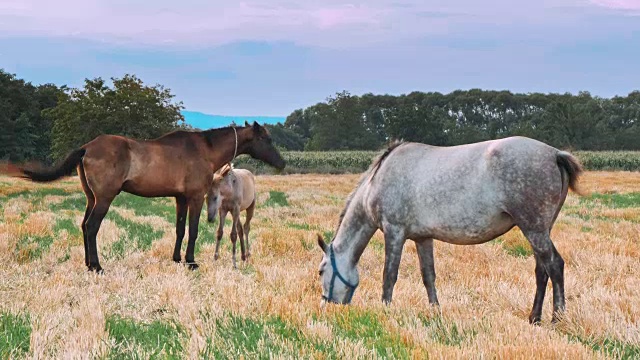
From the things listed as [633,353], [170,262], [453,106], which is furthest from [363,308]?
[453,106]

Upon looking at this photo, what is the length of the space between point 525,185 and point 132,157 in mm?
5696

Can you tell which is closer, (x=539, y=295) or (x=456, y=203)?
(x=539, y=295)

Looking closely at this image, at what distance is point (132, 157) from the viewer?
27.5ft

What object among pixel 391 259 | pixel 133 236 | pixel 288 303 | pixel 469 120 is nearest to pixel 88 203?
pixel 133 236

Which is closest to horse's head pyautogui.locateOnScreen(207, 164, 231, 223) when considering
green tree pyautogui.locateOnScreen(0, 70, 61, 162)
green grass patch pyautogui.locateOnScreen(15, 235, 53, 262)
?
green grass patch pyautogui.locateOnScreen(15, 235, 53, 262)

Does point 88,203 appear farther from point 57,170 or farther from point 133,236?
point 133,236

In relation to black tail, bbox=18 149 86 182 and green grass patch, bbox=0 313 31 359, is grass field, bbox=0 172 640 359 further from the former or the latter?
black tail, bbox=18 149 86 182

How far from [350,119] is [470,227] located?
303ft

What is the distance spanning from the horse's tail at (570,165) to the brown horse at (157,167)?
536 centimetres

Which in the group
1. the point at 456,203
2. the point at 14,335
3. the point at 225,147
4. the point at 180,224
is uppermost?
the point at 456,203

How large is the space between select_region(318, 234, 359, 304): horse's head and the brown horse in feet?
10.2

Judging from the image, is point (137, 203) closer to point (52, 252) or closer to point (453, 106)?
point (52, 252)

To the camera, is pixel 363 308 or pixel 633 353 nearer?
pixel 633 353

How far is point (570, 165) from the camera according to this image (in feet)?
17.0
